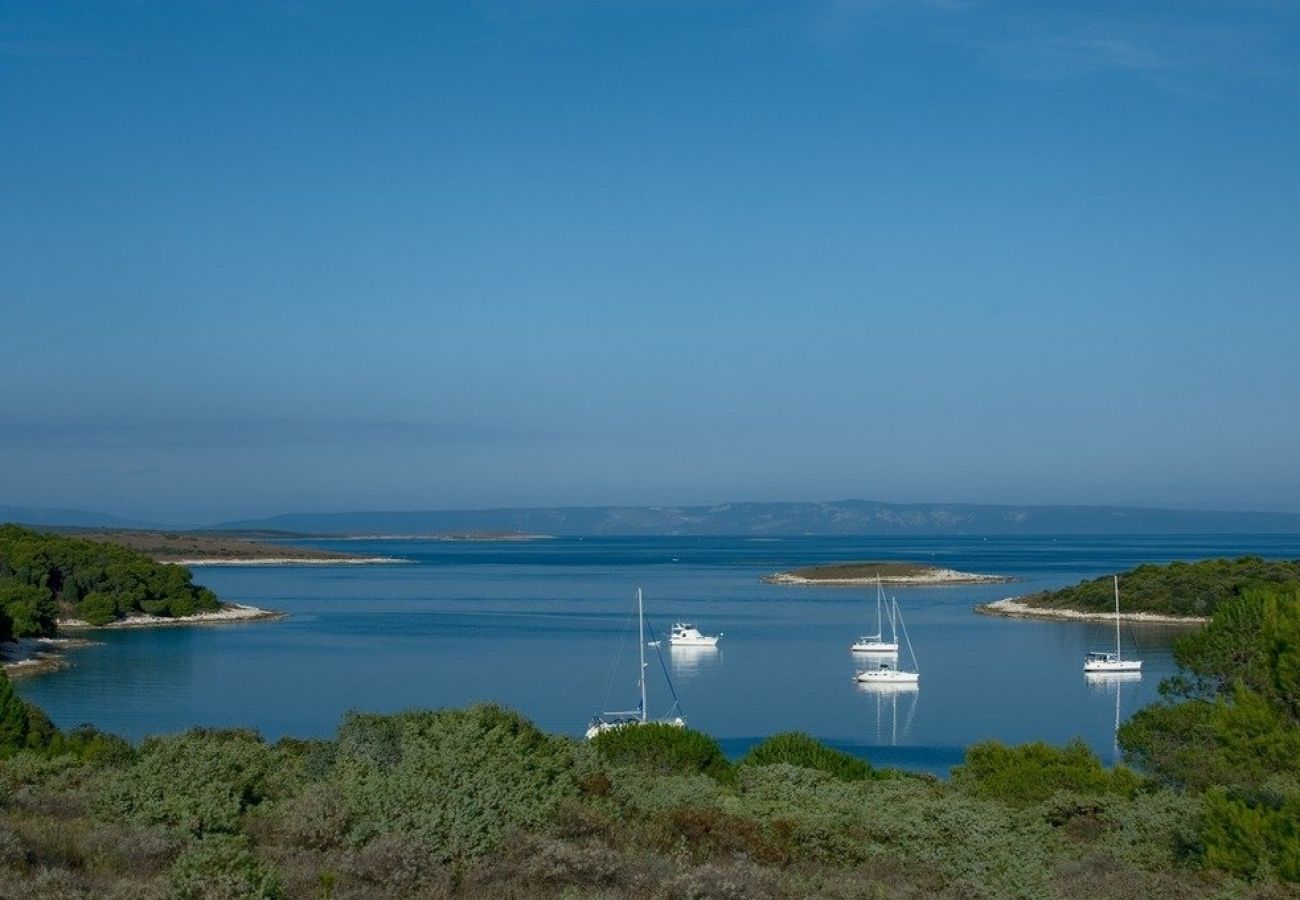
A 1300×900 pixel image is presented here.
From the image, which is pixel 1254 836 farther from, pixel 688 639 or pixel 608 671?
pixel 688 639

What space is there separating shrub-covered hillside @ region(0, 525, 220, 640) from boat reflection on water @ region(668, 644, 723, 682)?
86.8 ft

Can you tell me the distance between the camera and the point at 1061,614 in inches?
2778

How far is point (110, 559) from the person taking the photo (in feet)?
233

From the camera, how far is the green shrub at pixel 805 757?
17625mm

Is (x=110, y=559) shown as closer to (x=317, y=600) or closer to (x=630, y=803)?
(x=317, y=600)

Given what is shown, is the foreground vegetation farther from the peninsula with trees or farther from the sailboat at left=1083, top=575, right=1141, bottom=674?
the peninsula with trees

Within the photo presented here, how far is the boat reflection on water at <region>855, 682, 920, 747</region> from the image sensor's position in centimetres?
3519

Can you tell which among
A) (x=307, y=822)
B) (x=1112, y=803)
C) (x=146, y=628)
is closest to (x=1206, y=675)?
(x=1112, y=803)

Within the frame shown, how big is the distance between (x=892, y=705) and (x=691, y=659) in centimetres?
1368

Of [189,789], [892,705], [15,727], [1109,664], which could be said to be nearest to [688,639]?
[892,705]

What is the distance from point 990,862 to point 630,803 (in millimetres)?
2792

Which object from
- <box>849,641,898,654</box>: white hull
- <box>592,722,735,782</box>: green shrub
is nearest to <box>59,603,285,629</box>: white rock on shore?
<box>849,641,898,654</box>: white hull

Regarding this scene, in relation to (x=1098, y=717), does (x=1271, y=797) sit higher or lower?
higher

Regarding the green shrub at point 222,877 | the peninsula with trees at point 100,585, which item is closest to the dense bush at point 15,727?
the green shrub at point 222,877
